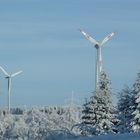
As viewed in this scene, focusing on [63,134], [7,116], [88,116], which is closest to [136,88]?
[88,116]

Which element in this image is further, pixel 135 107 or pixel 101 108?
pixel 101 108

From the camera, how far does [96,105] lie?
4041 centimetres

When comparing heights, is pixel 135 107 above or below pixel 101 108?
above

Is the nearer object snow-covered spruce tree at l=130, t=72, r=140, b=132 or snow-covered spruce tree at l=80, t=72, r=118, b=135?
snow-covered spruce tree at l=130, t=72, r=140, b=132

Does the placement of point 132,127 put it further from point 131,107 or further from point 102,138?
point 102,138

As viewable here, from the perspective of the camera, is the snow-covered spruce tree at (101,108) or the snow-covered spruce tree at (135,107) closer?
the snow-covered spruce tree at (135,107)

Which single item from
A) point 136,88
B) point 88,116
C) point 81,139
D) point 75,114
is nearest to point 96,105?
point 88,116

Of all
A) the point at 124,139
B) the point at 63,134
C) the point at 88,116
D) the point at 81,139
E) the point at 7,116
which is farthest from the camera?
the point at 7,116

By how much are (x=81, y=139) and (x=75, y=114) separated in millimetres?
72931

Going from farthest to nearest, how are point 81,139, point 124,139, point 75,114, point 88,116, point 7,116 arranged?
point 75,114 → point 7,116 → point 88,116 → point 81,139 → point 124,139

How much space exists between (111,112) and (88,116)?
148cm

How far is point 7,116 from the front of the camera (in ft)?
266

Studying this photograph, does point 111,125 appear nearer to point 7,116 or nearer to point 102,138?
point 102,138

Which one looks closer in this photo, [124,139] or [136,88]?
[124,139]
